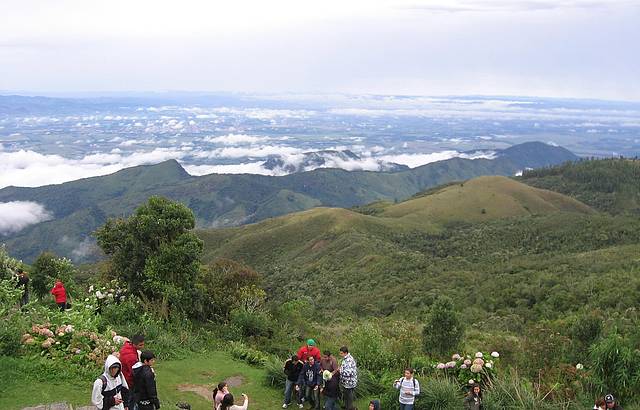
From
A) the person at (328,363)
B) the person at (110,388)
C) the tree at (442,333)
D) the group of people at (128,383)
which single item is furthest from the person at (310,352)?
the tree at (442,333)

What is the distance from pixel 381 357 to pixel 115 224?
14.4 m

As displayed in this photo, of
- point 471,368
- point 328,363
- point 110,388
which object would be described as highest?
point 110,388

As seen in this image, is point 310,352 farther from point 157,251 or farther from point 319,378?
point 157,251

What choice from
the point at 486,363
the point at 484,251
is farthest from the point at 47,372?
the point at 484,251

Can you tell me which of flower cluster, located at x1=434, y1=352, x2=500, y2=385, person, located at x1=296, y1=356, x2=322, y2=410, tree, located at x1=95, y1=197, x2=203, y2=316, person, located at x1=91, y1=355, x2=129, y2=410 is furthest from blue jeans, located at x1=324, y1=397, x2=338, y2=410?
tree, located at x1=95, y1=197, x2=203, y2=316

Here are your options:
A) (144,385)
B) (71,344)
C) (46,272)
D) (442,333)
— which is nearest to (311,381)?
(144,385)

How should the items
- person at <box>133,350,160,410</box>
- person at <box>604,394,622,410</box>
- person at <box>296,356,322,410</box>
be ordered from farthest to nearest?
1. person at <box>296,356,322,410</box>
2. person at <box>604,394,622,410</box>
3. person at <box>133,350,160,410</box>

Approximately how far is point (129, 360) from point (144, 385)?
1.87ft

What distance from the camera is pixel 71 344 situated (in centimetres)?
1262

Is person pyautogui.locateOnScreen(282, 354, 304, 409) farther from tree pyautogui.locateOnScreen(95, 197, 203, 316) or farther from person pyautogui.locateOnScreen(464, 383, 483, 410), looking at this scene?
tree pyautogui.locateOnScreen(95, 197, 203, 316)

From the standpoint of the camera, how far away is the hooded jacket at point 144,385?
891cm

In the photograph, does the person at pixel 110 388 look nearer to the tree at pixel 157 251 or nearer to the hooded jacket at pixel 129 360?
the hooded jacket at pixel 129 360

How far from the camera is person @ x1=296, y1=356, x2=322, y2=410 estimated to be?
11.4m

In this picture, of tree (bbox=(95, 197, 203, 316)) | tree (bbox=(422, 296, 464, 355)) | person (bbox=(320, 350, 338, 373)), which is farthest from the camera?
tree (bbox=(95, 197, 203, 316))
